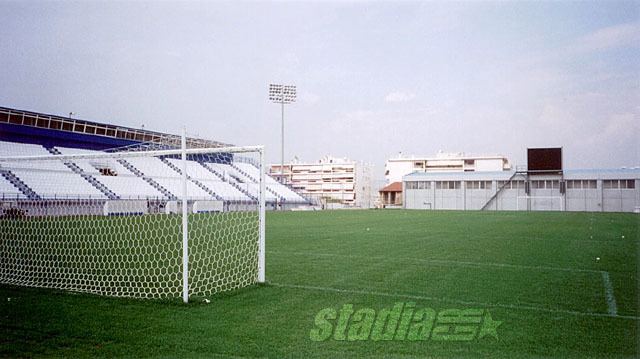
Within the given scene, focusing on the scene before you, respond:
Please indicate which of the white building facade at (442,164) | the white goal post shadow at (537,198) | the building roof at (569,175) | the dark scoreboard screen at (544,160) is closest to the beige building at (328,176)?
the white building facade at (442,164)

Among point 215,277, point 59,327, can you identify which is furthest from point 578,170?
point 59,327

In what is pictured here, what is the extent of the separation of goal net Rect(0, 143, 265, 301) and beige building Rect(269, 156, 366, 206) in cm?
7398

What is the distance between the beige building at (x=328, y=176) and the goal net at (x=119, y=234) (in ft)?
243

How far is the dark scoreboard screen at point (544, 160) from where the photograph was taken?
44.5 meters

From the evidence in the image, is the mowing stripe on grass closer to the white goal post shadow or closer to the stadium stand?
the stadium stand

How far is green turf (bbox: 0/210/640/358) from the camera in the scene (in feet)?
13.4

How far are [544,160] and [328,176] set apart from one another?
67.8 m

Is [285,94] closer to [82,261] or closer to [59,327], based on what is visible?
[82,261]

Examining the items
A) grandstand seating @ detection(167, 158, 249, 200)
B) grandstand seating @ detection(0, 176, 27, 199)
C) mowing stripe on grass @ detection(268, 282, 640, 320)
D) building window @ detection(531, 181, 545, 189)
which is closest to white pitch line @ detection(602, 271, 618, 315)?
mowing stripe on grass @ detection(268, 282, 640, 320)

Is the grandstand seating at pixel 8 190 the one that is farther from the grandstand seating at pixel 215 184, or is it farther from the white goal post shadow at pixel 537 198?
the white goal post shadow at pixel 537 198

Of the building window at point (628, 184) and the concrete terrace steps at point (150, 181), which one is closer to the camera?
the concrete terrace steps at point (150, 181)

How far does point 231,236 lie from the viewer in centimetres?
1450

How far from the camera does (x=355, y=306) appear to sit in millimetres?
5543

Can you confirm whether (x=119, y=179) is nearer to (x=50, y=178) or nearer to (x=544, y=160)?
(x=50, y=178)
